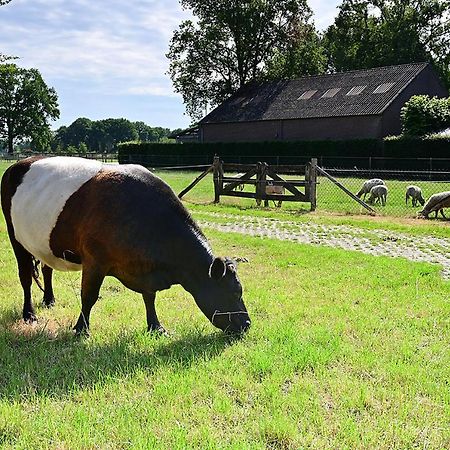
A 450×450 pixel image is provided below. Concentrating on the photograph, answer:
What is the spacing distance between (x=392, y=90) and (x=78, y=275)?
3745 cm

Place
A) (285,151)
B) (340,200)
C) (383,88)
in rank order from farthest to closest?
1. (383,88)
2. (285,151)
3. (340,200)

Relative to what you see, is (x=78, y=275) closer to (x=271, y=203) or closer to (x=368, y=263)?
(x=368, y=263)

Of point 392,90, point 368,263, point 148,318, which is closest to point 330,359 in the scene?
point 148,318

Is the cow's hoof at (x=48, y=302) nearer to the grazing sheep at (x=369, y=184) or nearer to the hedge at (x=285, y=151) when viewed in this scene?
the grazing sheep at (x=369, y=184)

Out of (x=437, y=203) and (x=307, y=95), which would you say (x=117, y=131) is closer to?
(x=307, y=95)

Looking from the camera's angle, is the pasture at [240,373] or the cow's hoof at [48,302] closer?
→ the pasture at [240,373]

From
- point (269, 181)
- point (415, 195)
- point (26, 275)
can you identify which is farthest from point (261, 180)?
point (26, 275)

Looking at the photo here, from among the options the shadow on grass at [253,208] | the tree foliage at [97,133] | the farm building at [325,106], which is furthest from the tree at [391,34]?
the tree foliage at [97,133]

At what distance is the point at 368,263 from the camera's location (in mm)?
8586

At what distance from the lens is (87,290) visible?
15.8ft

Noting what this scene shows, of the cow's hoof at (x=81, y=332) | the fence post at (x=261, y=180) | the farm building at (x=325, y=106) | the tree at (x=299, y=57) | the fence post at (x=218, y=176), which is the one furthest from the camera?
the tree at (x=299, y=57)

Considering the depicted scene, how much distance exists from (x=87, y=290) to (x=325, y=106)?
135 feet

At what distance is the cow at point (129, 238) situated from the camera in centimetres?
467

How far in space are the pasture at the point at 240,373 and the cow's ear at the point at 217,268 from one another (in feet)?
2.10
